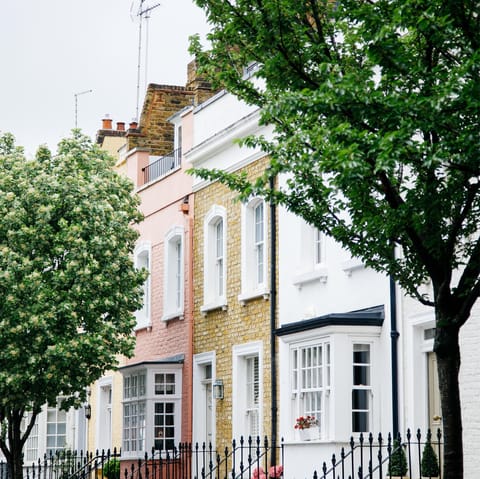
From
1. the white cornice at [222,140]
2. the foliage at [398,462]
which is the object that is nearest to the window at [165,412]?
the white cornice at [222,140]

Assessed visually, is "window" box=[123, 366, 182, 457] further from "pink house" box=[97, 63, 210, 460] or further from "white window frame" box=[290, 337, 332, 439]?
"white window frame" box=[290, 337, 332, 439]

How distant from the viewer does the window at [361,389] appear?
768 inches

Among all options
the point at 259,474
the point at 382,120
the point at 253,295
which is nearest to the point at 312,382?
the point at 259,474

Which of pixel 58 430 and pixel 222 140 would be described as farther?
pixel 58 430

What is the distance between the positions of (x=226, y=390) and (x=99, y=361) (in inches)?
107

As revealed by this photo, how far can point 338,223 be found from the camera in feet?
42.3

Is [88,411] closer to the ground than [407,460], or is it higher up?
higher up

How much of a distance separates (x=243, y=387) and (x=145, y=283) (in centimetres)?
→ 640

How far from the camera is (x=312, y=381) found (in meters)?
20.4

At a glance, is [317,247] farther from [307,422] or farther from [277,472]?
[277,472]

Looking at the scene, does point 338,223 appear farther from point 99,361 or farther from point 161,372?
point 161,372

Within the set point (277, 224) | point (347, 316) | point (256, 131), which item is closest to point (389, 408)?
point (347, 316)

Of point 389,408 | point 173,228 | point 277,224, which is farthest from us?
point 173,228

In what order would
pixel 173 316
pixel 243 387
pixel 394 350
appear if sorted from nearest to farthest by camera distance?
pixel 394 350, pixel 243 387, pixel 173 316
